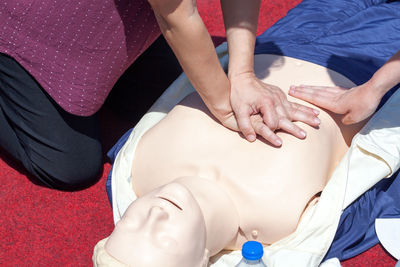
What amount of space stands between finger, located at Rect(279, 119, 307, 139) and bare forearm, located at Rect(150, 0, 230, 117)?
0.16m

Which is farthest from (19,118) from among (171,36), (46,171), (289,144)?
(289,144)

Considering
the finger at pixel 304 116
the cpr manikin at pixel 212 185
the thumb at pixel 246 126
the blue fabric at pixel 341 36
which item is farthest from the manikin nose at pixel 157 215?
the blue fabric at pixel 341 36

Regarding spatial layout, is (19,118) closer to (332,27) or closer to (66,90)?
(66,90)

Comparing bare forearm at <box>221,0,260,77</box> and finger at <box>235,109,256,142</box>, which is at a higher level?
bare forearm at <box>221,0,260,77</box>

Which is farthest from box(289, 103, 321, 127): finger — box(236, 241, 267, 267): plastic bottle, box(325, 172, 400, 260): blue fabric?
box(236, 241, 267, 267): plastic bottle

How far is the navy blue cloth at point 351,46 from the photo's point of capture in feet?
4.87

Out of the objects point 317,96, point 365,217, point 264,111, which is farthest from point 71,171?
point 365,217

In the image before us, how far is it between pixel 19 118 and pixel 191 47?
72cm

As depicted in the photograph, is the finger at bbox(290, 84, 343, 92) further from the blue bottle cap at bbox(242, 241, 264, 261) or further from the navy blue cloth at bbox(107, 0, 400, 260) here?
the blue bottle cap at bbox(242, 241, 264, 261)

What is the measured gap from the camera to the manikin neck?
125 cm

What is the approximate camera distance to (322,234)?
1355mm

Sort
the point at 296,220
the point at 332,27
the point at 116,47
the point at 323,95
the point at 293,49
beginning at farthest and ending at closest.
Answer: the point at 332,27 → the point at 293,49 → the point at 116,47 → the point at 323,95 → the point at 296,220

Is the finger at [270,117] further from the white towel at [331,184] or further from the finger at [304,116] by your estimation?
the white towel at [331,184]

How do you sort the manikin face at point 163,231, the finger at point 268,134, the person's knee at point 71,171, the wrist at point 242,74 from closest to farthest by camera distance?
the manikin face at point 163,231
the finger at point 268,134
the wrist at point 242,74
the person's knee at point 71,171
